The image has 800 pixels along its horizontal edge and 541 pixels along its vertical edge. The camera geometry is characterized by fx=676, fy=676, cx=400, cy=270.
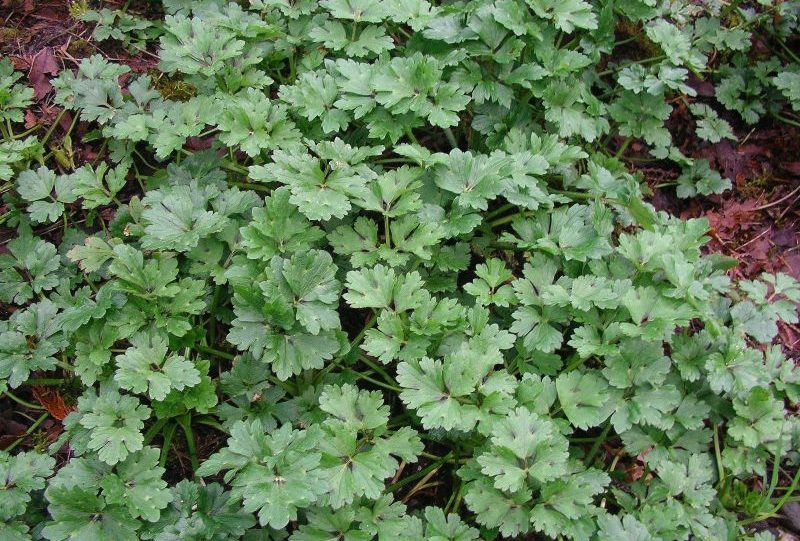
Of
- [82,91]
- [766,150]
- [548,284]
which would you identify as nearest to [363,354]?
[548,284]

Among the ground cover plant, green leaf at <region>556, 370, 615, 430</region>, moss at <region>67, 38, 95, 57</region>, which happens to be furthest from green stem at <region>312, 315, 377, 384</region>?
moss at <region>67, 38, 95, 57</region>

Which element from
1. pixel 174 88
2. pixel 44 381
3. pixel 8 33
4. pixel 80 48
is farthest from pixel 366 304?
pixel 8 33

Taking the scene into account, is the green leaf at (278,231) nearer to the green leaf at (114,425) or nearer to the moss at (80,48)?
the green leaf at (114,425)

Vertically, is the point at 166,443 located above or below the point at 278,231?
below

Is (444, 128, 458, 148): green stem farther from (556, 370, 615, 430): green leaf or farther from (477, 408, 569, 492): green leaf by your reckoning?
(477, 408, 569, 492): green leaf

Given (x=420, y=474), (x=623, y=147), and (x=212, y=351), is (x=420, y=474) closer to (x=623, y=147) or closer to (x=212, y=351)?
(x=212, y=351)

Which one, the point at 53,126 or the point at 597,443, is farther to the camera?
the point at 53,126

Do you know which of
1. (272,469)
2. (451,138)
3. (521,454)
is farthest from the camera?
(451,138)

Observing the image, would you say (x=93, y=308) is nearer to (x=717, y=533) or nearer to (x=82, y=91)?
(x=82, y=91)

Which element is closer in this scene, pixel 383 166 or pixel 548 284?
pixel 548 284
